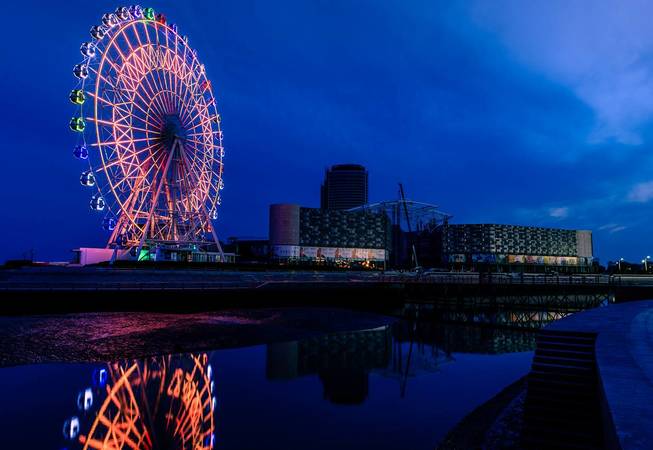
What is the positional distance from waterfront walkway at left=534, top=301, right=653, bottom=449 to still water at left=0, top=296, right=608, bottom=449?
18.3 ft

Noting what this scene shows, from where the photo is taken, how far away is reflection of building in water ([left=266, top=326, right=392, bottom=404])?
22258mm

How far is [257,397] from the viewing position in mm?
20203

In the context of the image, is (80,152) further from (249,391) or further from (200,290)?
(249,391)

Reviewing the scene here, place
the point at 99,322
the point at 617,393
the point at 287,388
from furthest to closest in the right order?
the point at 99,322 < the point at 287,388 < the point at 617,393

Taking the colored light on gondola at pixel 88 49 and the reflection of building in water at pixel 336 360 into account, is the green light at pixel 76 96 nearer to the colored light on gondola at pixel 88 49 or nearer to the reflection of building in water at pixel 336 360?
the colored light on gondola at pixel 88 49

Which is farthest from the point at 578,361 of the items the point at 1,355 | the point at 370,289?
the point at 370,289

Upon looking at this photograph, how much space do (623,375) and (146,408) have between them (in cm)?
1589

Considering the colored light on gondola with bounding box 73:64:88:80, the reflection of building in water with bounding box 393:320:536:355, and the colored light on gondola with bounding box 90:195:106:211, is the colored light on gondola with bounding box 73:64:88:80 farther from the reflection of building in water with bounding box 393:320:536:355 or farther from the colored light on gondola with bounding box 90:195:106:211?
the reflection of building in water with bounding box 393:320:536:355

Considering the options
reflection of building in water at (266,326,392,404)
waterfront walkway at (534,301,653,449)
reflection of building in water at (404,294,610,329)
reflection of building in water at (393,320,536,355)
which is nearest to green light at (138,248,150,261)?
reflection of building in water at (404,294,610,329)

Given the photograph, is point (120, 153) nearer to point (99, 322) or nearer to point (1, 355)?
point (99, 322)

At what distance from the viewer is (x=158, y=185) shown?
68.6 m

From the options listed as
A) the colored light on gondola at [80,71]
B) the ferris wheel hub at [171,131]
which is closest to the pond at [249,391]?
the colored light on gondola at [80,71]

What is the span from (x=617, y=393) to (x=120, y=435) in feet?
47.0

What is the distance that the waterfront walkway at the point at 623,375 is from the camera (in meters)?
7.65
